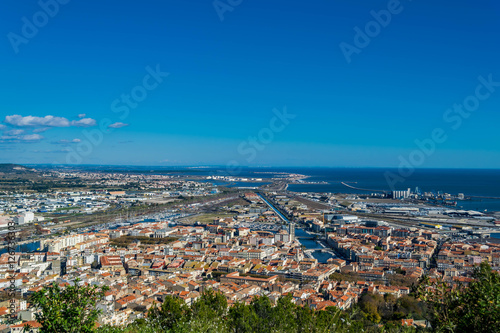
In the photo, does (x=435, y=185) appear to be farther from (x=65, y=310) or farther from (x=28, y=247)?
(x=65, y=310)

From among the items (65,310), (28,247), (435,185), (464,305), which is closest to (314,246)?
(28,247)

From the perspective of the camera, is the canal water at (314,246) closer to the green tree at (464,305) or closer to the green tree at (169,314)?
the green tree at (169,314)

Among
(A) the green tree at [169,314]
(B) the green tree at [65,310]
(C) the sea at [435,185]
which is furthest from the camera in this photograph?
(C) the sea at [435,185]

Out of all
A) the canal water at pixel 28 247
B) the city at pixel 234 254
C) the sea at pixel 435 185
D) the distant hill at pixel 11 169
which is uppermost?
the distant hill at pixel 11 169

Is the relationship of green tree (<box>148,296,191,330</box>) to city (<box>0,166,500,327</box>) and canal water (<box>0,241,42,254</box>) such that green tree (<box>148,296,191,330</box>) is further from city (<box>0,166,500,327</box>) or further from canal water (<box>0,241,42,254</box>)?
canal water (<box>0,241,42,254</box>)

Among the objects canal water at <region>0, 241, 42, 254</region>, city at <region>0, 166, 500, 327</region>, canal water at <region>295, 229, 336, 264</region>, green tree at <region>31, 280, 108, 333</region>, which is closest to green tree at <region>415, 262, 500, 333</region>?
city at <region>0, 166, 500, 327</region>

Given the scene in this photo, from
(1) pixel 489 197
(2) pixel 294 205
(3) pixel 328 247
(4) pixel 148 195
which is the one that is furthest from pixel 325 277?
(1) pixel 489 197

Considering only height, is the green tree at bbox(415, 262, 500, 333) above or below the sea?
above

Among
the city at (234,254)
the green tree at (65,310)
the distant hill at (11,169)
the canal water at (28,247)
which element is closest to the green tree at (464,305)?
the city at (234,254)
